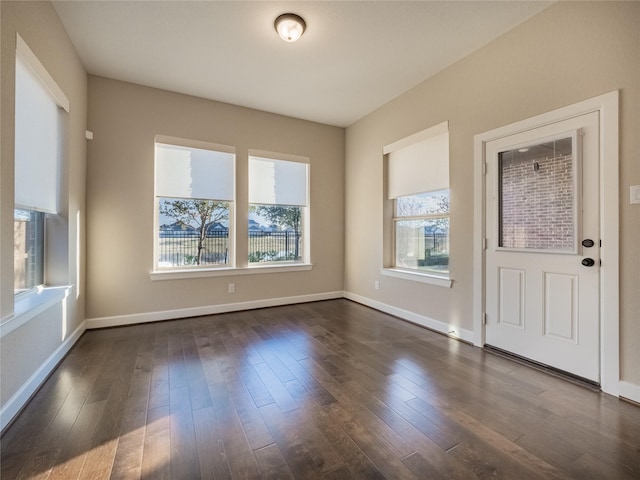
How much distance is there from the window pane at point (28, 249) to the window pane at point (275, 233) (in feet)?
7.69

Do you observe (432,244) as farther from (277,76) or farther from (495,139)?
(277,76)

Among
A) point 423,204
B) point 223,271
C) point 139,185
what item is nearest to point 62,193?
point 139,185

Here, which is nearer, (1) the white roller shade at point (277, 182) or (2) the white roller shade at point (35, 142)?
(2) the white roller shade at point (35, 142)

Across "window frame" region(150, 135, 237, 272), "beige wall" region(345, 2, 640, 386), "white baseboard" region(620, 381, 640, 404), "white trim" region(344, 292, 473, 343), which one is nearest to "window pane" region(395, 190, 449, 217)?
"beige wall" region(345, 2, 640, 386)

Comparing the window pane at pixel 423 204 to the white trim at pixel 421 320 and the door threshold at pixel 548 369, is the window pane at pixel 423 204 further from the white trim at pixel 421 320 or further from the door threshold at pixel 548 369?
the door threshold at pixel 548 369

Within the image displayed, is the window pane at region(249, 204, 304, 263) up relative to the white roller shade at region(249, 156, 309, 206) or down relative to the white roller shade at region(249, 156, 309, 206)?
down

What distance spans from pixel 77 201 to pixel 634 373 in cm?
504

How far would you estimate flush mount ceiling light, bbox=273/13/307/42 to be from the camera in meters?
2.53

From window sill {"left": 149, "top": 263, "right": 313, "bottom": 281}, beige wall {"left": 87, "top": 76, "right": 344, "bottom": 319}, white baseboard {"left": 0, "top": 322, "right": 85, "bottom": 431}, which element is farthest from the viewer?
window sill {"left": 149, "top": 263, "right": 313, "bottom": 281}

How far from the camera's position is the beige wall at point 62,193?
5.75 ft

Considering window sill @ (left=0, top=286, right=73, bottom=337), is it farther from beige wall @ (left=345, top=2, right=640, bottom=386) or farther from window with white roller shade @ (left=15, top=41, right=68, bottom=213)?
beige wall @ (left=345, top=2, right=640, bottom=386)

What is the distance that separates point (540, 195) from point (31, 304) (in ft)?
13.5

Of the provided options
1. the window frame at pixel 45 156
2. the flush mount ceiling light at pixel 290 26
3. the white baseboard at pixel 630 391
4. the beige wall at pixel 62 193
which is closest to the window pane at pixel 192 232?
the beige wall at pixel 62 193

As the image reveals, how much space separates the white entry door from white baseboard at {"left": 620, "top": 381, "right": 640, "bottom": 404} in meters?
0.17
